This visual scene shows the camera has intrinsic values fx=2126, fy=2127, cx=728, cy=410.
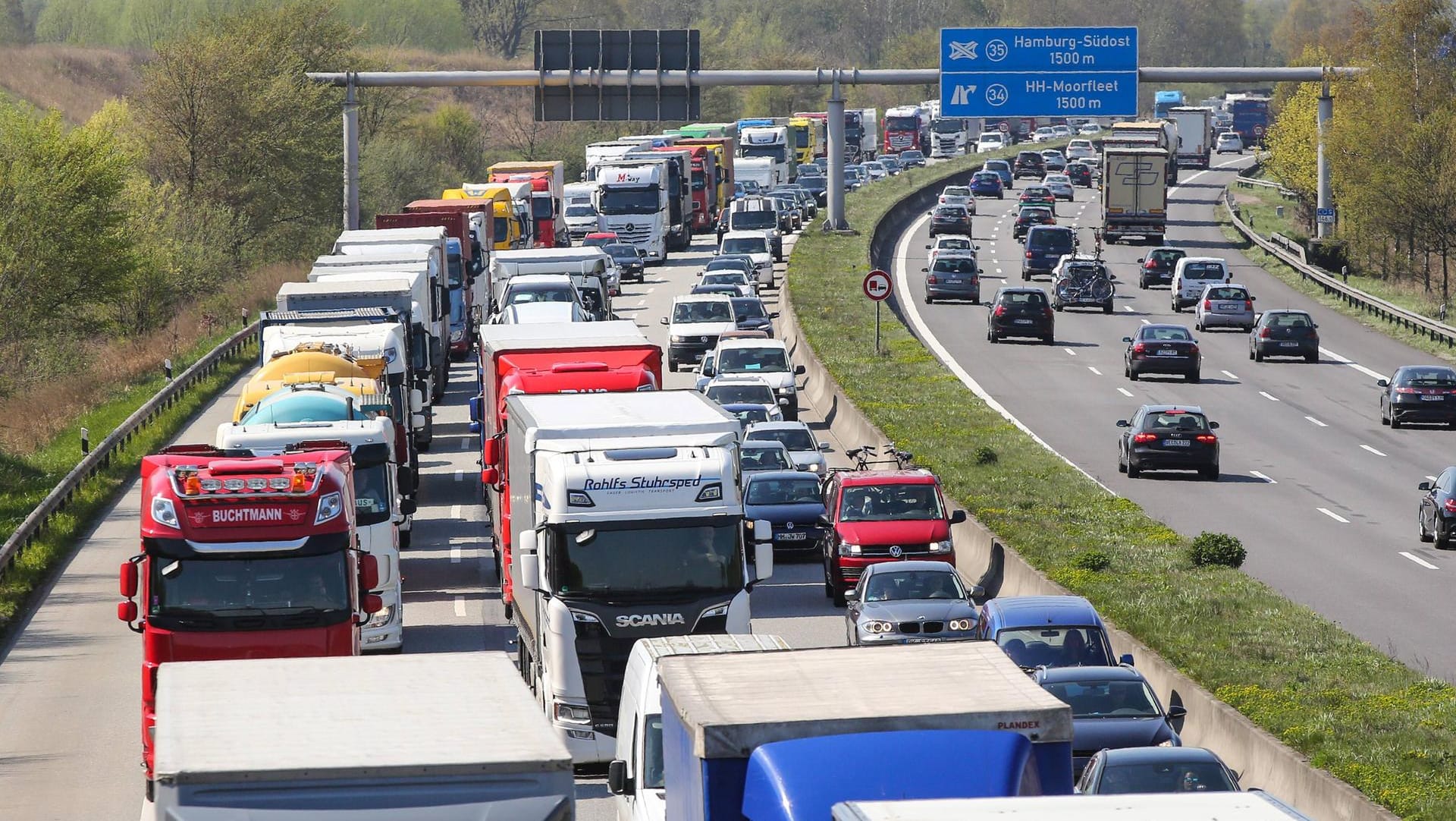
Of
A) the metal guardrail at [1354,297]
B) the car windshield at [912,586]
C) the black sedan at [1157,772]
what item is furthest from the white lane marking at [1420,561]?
the metal guardrail at [1354,297]

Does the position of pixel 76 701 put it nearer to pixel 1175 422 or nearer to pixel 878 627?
pixel 878 627

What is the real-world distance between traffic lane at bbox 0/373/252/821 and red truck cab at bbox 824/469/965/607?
842cm

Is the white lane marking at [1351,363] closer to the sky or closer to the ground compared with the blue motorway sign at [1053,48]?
closer to the ground

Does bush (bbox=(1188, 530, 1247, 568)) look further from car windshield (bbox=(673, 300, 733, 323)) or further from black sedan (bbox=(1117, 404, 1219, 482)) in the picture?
car windshield (bbox=(673, 300, 733, 323))

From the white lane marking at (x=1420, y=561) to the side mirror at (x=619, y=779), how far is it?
60.4ft

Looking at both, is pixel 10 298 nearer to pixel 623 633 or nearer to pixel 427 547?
pixel 427 547

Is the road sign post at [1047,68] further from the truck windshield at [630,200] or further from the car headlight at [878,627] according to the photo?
the car headlight at [878,627]

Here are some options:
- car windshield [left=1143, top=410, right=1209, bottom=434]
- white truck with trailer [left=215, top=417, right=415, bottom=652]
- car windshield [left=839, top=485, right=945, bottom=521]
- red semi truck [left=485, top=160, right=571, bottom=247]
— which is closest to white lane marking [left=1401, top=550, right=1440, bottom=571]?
car windshield [left=1143, top=410, right=1209, bottom=434]

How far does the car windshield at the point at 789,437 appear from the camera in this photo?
3397cm

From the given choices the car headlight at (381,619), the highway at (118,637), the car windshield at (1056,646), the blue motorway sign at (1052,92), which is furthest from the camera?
the blue motorway sign at (1052,92)

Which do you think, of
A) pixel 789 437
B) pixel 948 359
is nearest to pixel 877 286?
pixel 948 359

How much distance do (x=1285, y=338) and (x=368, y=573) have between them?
128 ft

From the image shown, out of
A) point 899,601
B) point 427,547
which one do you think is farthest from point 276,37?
point 899,601

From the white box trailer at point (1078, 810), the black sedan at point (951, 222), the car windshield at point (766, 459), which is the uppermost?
the black sedan at point (951, 222)
